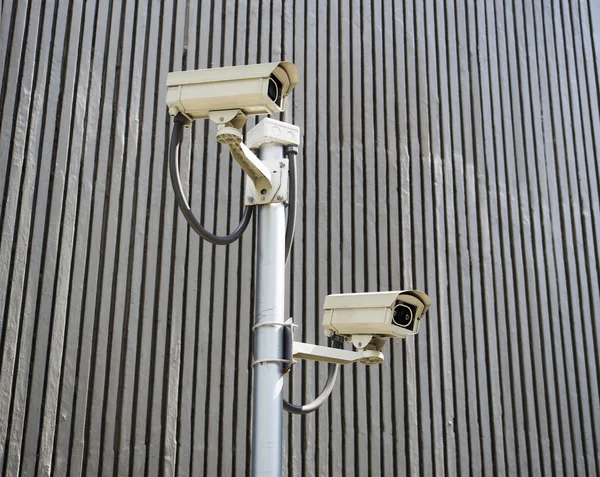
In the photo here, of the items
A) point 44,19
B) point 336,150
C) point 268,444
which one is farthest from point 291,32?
point 268,444

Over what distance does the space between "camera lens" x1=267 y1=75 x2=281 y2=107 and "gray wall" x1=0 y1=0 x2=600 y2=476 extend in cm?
235

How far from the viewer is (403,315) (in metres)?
3.02

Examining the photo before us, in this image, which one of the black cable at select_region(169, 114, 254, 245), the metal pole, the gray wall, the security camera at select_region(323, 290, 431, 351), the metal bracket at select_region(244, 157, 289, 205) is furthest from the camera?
the gray wall

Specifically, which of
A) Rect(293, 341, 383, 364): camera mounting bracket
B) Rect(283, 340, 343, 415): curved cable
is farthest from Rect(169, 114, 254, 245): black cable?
Rect(283, 340, 343, 415): curved cable

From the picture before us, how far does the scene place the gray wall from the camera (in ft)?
15.3

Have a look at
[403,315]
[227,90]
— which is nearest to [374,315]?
[403,315]

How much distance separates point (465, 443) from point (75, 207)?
2.67 meters

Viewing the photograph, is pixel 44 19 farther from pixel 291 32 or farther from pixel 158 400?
pixel 158 400

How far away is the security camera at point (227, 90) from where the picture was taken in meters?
2.66

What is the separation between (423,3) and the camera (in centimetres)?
620

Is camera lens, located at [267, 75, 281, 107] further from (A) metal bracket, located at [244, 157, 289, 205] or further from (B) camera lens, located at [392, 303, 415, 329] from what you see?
(B) camera lens, located at [392, 303, 415, 329]

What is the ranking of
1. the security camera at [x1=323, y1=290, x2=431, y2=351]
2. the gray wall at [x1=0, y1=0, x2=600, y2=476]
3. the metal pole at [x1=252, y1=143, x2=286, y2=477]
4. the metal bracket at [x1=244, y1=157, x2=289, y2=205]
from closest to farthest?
the metal pole at [x1=252, y1=143, x2=286, y2=477] → the metal bracket at [x1=244, y1=157, x2=289, y2=205] → the security camera at [x1=323, y1=290, x2=431, y2=351] → the gray wall at [x1=0, y1=0, x2=600, y2=476]

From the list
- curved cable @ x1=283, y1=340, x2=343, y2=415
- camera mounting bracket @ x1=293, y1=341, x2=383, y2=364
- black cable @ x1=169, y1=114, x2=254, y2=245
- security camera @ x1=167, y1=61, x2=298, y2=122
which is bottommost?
curved cable @ x1=283, y1=340, x2=343, y2=415

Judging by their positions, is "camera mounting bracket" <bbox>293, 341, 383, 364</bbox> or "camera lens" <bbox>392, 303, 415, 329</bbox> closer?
"camera mounting bracket" <bbox>293, 341, 383, 364</bbox>
